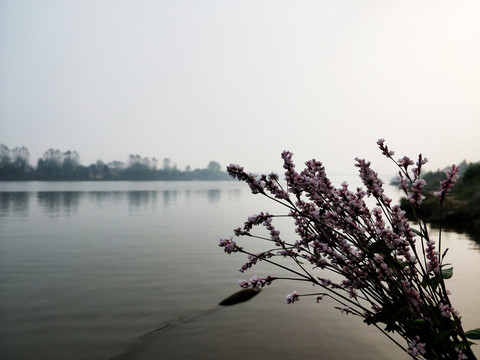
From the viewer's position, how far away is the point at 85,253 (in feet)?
40.8

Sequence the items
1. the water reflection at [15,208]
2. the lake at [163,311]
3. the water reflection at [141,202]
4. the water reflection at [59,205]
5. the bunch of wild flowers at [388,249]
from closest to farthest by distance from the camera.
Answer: the bunch of wild flowers at [388,249] < the lake at [163,311] < the water reflection at [15,208] < the water reflection at [59,205] < the water reflection at [141,202]

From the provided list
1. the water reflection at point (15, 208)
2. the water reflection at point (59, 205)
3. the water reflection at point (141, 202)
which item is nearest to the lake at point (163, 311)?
the water reflection at point (15, 208)

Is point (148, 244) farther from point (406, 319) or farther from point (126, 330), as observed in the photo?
point (406, 319)

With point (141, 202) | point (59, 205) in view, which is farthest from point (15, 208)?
point (141, 202)

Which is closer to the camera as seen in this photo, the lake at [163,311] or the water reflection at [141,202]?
the lake at [163,311]

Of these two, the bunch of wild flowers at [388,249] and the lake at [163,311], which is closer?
the bunch of wild flowers at [388,249]

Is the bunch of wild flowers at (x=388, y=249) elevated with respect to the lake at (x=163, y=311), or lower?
elevated

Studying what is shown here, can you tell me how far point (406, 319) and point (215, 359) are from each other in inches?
127

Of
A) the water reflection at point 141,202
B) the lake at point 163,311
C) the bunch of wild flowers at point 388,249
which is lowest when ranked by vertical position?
the lake at point 163,311

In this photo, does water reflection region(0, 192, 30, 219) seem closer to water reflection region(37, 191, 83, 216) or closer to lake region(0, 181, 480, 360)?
water reflection region(37, 191, 83, 216)

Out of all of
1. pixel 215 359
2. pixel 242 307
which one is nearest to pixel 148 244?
pixel 242 307

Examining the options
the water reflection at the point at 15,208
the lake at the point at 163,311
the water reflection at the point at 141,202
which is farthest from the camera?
the water reflection at the point at 141,202

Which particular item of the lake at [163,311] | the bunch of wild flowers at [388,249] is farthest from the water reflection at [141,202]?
the bunch of wild flowers at [388,249]

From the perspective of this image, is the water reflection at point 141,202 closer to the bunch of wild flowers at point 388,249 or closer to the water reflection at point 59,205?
the water reflection at point 59,205
